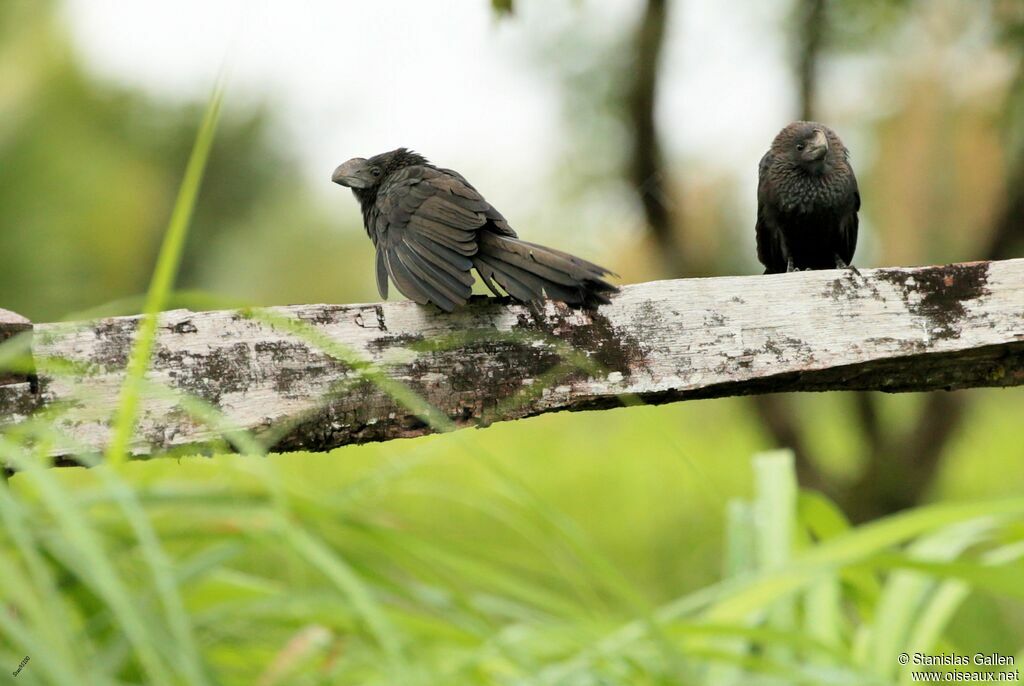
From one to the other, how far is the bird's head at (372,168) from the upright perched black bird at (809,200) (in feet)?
3.07

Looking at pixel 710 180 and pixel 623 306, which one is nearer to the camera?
pixel 623 306

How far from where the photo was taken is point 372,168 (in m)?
2.31

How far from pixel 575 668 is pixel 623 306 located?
2.33 feet

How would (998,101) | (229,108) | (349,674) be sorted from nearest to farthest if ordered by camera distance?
(349,674) → (998,101) → (229,108)

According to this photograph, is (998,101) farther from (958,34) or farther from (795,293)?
(795,293)

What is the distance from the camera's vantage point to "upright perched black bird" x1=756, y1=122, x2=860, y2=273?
2502mm

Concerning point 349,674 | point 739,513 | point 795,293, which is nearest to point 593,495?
→ point 739,513

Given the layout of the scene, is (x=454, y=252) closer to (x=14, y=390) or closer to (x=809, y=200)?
(x=14, y=390)

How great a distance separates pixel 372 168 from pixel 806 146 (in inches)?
42.7

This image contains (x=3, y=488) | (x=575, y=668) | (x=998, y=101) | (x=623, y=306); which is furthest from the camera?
(x=998, y=101)

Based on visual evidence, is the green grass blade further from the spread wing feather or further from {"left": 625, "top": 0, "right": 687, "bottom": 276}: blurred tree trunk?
{"left": 625, "top": 0, "right": 687, "bottom": 276}: blurred tree trunk

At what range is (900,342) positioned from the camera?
166 centimetres

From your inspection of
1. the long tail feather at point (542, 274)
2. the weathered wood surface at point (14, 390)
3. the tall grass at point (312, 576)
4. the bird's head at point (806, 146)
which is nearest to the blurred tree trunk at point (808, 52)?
the bird's head at point (806, 146)

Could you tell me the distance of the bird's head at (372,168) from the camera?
7.46ft
